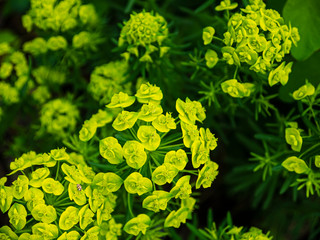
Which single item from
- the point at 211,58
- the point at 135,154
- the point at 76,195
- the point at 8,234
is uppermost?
the point at 211,58

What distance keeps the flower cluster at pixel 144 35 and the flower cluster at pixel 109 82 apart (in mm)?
192

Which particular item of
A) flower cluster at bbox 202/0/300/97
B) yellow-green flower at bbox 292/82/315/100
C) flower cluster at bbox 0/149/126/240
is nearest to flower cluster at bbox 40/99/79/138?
flower cluster at bbox 0/149/126/240


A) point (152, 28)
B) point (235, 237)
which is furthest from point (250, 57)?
point (235, 237)

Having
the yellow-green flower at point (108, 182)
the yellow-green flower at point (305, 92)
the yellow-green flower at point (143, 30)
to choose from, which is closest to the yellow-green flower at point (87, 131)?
the yellow-green flower at point (108, 182)

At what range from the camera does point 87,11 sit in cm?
242

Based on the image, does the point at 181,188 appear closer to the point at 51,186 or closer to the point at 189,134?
the point at 189,134

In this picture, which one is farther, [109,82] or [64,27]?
[64,27]

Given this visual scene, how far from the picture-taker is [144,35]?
197 cm

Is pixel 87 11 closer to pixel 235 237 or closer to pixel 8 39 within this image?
pixel 8 39

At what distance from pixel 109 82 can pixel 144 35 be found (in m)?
0.39

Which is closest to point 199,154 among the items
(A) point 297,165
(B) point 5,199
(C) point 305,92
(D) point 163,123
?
(D) point 163,123

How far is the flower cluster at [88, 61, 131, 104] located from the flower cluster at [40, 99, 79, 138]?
20 cm

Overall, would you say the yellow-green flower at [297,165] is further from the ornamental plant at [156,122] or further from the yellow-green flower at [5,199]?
the yellow-green flower at [5,199]

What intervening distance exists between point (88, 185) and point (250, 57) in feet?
2.93
